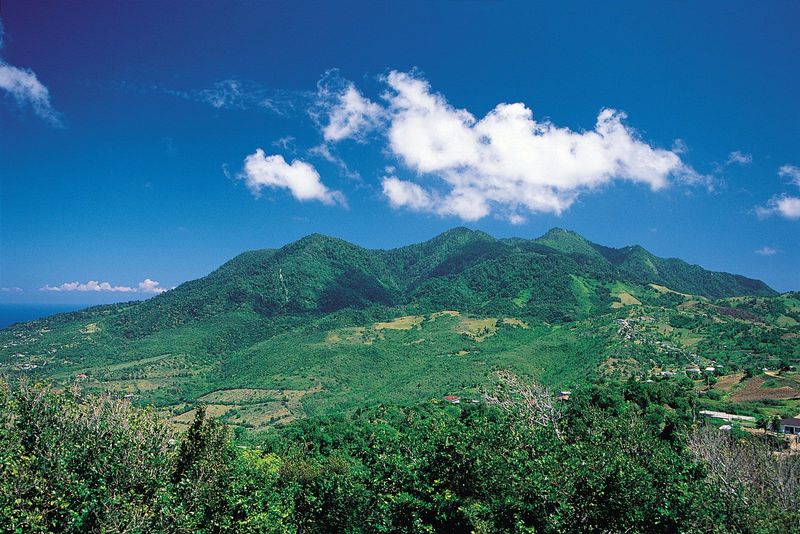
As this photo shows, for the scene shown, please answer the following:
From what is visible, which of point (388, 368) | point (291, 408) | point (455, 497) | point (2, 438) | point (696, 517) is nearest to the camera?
point (696, 517)

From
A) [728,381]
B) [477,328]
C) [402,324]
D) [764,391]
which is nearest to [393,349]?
[402,324]

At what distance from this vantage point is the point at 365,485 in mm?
26359

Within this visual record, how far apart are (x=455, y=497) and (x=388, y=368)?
114759mm

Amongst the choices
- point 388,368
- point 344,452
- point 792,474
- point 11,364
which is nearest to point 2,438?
point 792,474

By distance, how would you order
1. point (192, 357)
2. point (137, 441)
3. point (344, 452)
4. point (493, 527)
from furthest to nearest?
point (192, 357) → point (344, 452) → point (137, 441) → point (493, 527)

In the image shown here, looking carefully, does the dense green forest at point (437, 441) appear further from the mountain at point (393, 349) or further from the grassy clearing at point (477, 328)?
the grassy clearing at point (477, 328)

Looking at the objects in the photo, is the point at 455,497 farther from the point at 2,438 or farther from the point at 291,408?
the point at 291,408

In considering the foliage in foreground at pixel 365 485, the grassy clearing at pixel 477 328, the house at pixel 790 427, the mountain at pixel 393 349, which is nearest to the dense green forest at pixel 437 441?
the foliage in foreground at pixel 365 485

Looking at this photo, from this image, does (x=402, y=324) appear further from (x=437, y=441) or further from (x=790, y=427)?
(x=437, y=441)

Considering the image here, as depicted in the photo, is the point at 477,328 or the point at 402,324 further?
the point at 402,324

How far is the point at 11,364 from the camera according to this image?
14475cm

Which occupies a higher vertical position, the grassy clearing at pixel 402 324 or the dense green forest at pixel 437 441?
the grassy clearing at pixel 402 324

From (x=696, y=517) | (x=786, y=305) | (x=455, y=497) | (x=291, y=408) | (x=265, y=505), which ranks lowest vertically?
(x=291, y=408)

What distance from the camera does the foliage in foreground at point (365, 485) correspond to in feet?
57.3
